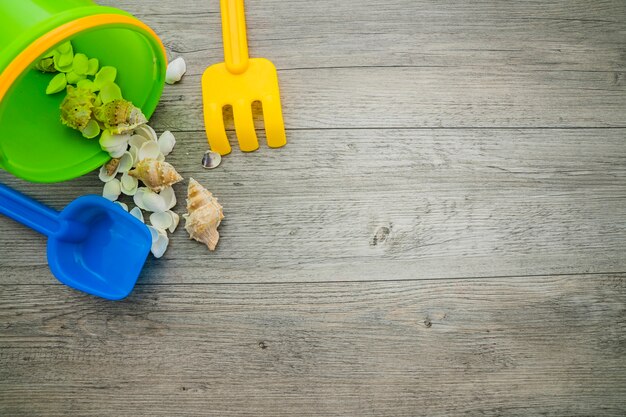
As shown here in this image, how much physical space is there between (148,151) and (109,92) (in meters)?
0.09

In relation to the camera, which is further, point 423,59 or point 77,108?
point 423,59

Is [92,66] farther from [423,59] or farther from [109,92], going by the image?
[423,59]

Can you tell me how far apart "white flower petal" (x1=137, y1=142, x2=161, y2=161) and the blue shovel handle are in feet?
0.42

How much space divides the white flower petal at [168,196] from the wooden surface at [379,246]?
4 centimetres

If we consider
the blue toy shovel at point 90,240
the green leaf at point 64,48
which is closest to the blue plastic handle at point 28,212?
the blue toy shovel at point 90,240

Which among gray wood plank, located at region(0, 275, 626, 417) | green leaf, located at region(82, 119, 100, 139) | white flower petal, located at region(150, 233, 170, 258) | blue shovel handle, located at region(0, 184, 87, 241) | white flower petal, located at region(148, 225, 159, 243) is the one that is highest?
green leaf, located at region(82, 119, 100, 139)

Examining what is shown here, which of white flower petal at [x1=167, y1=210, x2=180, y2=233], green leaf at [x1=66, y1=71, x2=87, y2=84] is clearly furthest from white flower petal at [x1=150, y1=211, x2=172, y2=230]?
green leaf at [x1=66, y1=71, x2=87, y2=84]

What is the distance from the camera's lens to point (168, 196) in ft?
2.52

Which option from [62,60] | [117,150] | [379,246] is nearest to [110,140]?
[117,150]

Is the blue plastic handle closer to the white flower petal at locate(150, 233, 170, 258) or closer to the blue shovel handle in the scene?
the blue shovel handle

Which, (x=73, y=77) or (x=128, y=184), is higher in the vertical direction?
(x=73, y=77)

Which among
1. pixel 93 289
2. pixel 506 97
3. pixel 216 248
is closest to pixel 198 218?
pixel 216 248

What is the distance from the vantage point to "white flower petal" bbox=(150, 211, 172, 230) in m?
0.77

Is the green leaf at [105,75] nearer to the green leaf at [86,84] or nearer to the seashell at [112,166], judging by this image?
the green leaf at [86,84]
